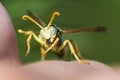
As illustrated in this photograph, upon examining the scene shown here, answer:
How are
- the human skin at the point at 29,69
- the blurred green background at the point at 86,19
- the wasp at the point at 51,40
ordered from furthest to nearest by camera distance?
the blurred green background at the point at 86,19 < the wasp at the point at 51,40 < the human skin at the point at 29,69

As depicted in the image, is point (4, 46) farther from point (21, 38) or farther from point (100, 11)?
point (100, 11)

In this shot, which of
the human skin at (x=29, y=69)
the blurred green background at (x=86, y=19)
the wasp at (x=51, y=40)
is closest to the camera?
the human skin at (x=29, y=69)

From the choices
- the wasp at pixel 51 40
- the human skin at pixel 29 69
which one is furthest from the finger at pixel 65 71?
the wasp at pixel 51 40

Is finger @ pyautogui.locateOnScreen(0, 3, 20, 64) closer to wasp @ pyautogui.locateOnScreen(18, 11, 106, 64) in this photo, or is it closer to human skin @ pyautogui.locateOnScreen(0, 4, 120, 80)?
human skin @ pyautogui.locateOnScreen(0, 4, 120, 80)

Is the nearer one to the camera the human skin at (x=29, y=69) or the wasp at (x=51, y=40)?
the human skin at (x=29, y=69)

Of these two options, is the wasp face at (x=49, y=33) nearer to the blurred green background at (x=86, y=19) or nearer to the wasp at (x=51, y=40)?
the wasp at (x=51, y=40)

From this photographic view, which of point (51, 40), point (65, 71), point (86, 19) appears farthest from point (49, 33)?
point (86, 19)

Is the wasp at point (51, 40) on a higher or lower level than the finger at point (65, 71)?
higher
